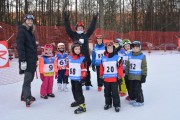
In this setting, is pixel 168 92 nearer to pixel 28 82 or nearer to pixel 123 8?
pixel 28 82

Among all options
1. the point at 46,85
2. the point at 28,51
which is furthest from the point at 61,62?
the point at 28,51

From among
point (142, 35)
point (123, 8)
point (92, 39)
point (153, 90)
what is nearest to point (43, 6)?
point (123, 8)

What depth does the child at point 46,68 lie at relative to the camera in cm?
632

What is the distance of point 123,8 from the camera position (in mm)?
48312

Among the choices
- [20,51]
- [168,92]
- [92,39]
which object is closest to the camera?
[20,51]

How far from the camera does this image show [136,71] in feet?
18.5

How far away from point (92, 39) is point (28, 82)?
55.5 ft

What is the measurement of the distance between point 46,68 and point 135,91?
211 centimetres

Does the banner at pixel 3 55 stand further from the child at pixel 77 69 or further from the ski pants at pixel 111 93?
the ski pants at pixel 111 93

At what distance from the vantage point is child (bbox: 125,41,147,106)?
562cm

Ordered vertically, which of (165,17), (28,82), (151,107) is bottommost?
(151,107)

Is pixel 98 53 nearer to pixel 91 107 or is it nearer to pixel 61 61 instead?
pixel 61 61

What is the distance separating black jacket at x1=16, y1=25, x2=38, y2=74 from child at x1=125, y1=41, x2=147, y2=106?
200 cm

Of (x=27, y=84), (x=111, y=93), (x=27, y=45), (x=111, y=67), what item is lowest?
(x=111, y=93)
